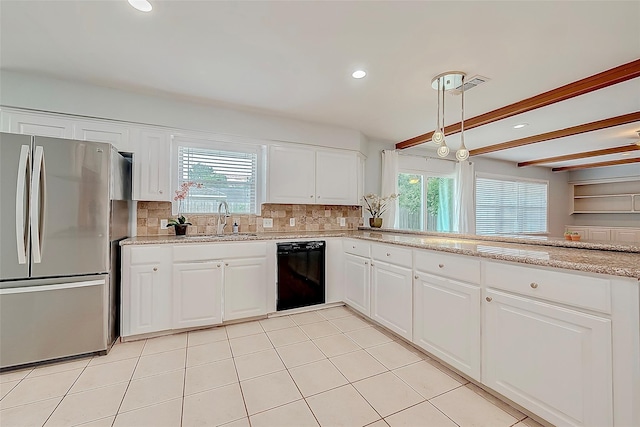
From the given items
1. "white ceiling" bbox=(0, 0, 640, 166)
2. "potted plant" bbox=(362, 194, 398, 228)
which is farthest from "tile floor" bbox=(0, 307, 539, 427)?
"white ceiling" bbox=(0, 0, 640, 166)

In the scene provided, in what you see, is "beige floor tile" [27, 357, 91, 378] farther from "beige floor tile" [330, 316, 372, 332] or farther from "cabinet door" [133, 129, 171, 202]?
"beige floor tile" [330, 316, 372, 332]

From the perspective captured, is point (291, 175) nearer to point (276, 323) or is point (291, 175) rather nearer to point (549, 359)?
point (276, 323)

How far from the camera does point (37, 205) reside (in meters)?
Answer: 2.04

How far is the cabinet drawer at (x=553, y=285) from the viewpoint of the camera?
4.16ft

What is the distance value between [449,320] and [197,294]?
222cm

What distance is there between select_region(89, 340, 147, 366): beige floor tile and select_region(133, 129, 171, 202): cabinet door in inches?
54.2

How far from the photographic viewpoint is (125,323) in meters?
2.45

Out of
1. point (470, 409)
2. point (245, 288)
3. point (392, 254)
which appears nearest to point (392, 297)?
point (392, 254)

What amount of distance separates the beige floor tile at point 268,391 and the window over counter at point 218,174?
205 centimetres

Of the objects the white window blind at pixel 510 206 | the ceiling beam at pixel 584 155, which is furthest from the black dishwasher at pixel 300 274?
the ceiling beam at pixel 584 155

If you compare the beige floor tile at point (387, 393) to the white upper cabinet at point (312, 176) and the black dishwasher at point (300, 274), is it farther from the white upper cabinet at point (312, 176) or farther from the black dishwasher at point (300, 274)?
the white upper cabinet at point (312, 176)

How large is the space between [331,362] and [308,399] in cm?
46

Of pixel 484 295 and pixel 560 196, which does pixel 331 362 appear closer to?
pixel 484 295

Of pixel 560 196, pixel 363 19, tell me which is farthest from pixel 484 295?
pixel 560 196
